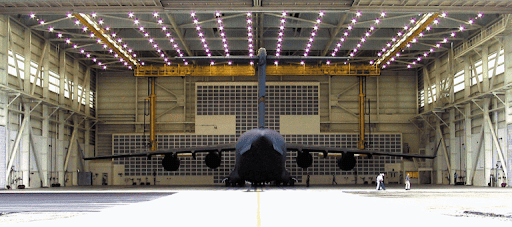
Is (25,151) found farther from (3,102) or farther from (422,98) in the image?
(422,98)

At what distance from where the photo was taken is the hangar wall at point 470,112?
112 ft

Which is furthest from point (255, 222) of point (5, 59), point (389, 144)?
point (389, 144)

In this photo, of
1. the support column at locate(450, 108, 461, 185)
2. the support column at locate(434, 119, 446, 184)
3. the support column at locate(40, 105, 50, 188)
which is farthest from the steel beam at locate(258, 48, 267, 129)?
the support column at locate(434, 119, 446, 184)

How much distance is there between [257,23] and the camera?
35750 mm

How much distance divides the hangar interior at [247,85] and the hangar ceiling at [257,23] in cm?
12

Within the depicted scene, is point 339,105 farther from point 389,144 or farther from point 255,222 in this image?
point 255,222

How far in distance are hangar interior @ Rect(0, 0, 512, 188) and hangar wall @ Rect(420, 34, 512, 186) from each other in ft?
0.45

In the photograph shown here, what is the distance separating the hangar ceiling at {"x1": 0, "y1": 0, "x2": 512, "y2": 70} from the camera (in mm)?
27828

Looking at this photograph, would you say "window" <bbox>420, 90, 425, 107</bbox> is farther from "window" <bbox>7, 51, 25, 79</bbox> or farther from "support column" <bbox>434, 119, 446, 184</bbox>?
"window" <bbox>7, 51, 25, 79</bbox>

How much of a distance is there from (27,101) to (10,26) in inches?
192

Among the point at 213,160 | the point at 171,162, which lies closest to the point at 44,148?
the point at 171,162

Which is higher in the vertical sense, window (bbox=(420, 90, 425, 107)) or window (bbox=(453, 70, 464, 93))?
window (bbox=(453, 70, 464, 93))

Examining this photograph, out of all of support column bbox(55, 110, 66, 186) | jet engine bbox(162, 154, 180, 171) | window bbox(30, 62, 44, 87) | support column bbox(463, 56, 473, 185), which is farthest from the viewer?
support column bbox(55, 110, 66, 186)

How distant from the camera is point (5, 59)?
32125 millimetres
